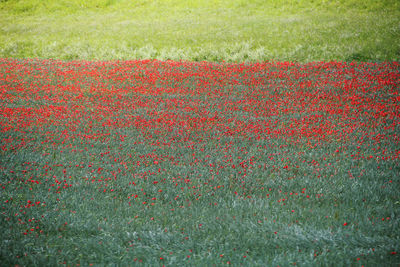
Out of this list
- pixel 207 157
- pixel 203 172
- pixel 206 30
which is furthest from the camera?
pixel 206 30

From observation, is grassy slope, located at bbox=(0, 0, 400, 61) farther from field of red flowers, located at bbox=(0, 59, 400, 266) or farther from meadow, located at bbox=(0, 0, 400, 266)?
field of red flowers, located at bbox=(0, 59, 400, 266)

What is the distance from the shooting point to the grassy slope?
21.7 meters

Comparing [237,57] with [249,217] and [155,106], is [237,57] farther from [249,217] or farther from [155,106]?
[249,217]

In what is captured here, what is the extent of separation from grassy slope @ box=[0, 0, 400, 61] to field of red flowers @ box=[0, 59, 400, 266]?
20.5ft

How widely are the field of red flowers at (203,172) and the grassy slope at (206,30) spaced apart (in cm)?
626

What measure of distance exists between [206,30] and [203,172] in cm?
2234

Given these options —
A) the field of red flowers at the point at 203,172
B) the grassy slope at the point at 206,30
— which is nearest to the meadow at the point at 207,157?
the field of red flowers at the point at 203,172

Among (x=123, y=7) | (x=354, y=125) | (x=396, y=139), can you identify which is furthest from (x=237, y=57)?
(x=123, y=7)

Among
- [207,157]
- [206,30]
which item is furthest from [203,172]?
[206,30]

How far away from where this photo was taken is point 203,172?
8.06 meters

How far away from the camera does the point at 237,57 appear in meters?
21.2

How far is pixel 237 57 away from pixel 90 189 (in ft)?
51.8

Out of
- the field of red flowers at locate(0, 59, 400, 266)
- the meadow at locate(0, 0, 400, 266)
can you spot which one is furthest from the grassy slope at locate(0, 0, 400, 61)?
the field of red flowers at locate(0, 59, 400, 266)

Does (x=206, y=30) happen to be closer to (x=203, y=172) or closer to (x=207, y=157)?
(x=207, y=157)
